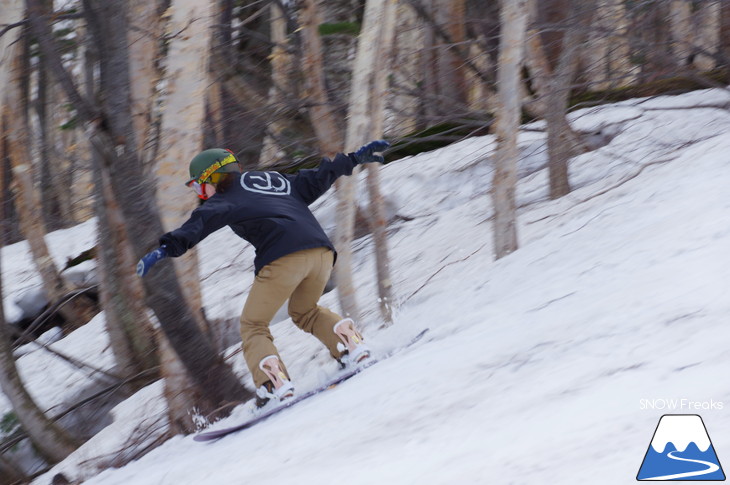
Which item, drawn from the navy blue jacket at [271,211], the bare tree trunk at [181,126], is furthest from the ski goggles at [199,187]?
the bare tree trunk at [181,126]

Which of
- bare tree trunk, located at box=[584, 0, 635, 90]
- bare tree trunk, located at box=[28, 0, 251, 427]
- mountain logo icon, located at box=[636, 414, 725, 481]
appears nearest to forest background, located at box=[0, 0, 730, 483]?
bare tree trunk, located at box=[28, 0, 251, 427]

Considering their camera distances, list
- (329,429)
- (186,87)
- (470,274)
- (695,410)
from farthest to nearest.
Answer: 1. (470,274)
2. (186,87)
3. (329,429)
4. (695,410)

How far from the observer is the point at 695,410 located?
3232mm

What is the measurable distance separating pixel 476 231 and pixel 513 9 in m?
2.95

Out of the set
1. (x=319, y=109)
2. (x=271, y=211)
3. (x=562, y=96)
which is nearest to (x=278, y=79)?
(x=319, y=109)

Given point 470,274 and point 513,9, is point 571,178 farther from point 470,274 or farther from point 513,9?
point 513,9

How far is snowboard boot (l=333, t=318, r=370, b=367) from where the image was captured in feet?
18.3

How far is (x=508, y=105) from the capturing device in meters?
7.05

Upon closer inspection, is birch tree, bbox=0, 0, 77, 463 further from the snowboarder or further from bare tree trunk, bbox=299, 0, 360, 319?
the snowboarder

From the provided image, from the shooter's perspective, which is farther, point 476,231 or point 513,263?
point 476,231

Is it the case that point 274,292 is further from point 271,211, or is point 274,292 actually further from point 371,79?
point 371,79

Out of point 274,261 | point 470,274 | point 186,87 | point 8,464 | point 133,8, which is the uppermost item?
point 133,8

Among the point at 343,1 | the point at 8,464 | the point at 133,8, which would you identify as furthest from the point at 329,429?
the point at 343,1

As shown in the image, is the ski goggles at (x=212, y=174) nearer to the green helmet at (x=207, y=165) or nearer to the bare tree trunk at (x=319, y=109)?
the green helmet at (x=207, y=165)
